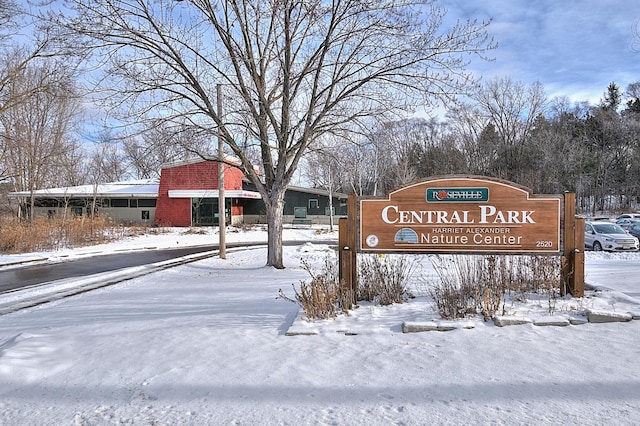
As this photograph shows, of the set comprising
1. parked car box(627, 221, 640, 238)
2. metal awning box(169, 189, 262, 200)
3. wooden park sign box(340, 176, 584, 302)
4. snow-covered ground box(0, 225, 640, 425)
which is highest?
metal awning box(169, 189, 262, 200)

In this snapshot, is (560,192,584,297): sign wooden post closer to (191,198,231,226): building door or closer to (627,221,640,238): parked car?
(627,221,640,238): parked car

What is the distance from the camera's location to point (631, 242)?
1994cm

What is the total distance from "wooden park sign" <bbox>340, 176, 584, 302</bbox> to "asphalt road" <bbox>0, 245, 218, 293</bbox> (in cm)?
933

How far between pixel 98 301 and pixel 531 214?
7767 millimetres

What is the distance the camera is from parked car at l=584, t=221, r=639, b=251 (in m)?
19.9

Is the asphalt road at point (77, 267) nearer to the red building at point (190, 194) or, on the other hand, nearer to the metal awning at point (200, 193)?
the metal awning at point (200, 193)

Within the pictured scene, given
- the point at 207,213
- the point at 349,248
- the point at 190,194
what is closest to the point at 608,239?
the point at 349,248

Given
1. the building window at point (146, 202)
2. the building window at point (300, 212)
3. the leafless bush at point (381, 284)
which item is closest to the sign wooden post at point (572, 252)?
the leafless bush at point (381, 284)

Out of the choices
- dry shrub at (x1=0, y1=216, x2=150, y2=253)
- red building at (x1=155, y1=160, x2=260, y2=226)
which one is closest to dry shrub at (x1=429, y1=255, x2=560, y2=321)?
dry shrub at (x1=0, y1=216, x2=150, y2=253)

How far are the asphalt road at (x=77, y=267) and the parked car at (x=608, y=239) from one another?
18022 mm

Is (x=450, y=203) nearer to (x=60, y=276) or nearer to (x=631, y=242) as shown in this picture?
(x=60, y=276)

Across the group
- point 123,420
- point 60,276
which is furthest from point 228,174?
point 123,420

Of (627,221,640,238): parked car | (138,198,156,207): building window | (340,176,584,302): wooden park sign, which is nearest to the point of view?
(340,176,584,302): wooden park sign

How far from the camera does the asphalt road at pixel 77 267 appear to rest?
12617 millimetres
